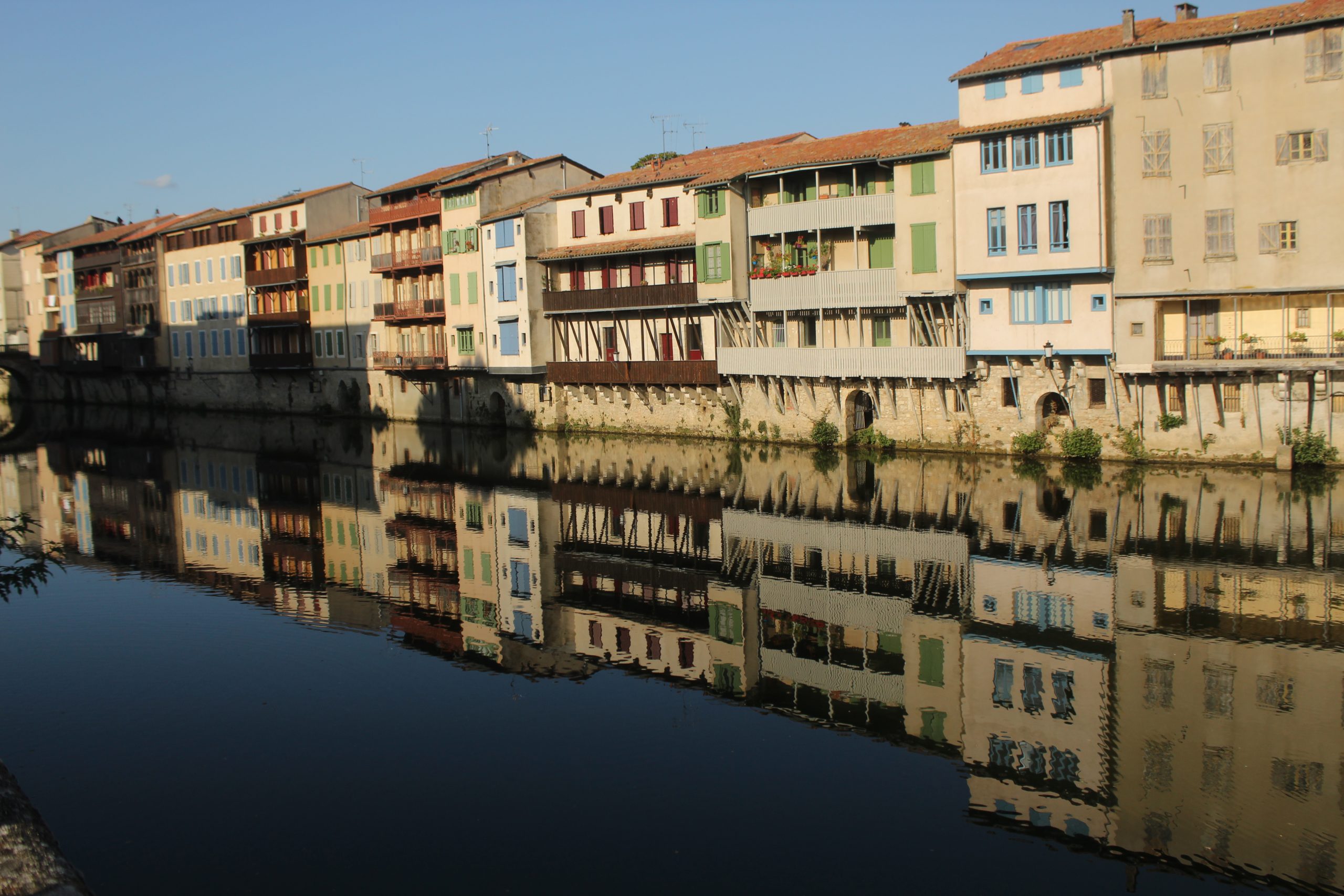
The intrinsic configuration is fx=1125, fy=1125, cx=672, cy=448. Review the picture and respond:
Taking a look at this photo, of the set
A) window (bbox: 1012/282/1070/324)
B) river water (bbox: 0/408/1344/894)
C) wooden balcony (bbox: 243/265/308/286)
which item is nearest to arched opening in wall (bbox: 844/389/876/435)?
window (bbox: 1012/282/1070/324)

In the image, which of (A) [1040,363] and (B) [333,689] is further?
(A) [1040,363]

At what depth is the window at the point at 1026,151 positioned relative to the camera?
3594 cm

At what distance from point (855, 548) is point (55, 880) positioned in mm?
19538

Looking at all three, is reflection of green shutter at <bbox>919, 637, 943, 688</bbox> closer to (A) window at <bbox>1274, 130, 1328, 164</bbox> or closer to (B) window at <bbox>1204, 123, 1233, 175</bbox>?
(B) window at <bbox>1204, 123, 1233, 175</bbox>

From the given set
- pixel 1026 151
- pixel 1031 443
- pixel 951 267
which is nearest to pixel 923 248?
pixel 951 267

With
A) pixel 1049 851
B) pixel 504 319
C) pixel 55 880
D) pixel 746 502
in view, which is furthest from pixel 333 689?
pixel 504 319

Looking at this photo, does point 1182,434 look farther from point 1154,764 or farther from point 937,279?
point 1154,764

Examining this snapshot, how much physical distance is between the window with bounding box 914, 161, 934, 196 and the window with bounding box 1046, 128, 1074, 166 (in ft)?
14.9

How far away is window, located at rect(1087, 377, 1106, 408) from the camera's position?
36.3 m

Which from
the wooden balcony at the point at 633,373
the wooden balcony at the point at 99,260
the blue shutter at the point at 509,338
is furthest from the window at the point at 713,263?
the wooden balcony at the point at 99,260

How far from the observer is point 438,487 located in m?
40.6

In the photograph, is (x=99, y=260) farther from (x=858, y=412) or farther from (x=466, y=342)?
(x=858, y=412)

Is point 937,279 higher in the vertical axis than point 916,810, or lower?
higher

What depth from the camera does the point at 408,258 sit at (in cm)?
6353
